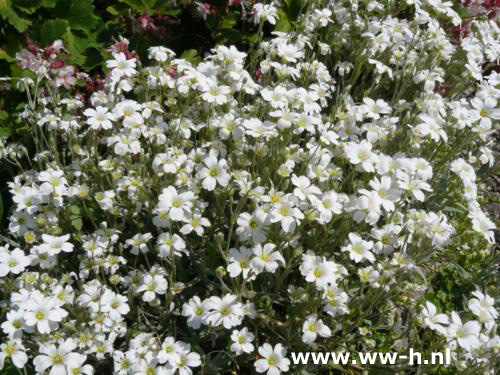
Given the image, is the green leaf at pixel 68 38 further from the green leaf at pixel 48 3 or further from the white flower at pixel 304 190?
the white flower at pixel 304 190

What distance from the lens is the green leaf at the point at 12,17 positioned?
9.91 ft

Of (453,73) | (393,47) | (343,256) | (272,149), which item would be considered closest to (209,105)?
(272,149)

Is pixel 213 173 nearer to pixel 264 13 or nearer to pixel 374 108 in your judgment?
pixel 374 108

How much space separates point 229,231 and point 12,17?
1822 mm

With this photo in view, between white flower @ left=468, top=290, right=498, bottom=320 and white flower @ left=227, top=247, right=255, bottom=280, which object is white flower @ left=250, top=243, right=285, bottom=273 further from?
white flower @ left=468, top=290, right=498, bottom=320

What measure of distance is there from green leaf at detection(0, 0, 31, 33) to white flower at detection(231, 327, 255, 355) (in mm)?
2108

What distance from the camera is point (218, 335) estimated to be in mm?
2543

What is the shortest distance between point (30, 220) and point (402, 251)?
176 cm

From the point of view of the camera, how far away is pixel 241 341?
231cm

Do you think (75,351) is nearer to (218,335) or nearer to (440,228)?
(218,335)

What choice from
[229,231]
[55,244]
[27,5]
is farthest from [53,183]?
[27,5]

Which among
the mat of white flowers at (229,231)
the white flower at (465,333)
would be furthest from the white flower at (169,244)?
the white flower at (465,333)

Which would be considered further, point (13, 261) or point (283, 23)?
point (283, 23)

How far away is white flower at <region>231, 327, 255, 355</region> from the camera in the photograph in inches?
89.8
